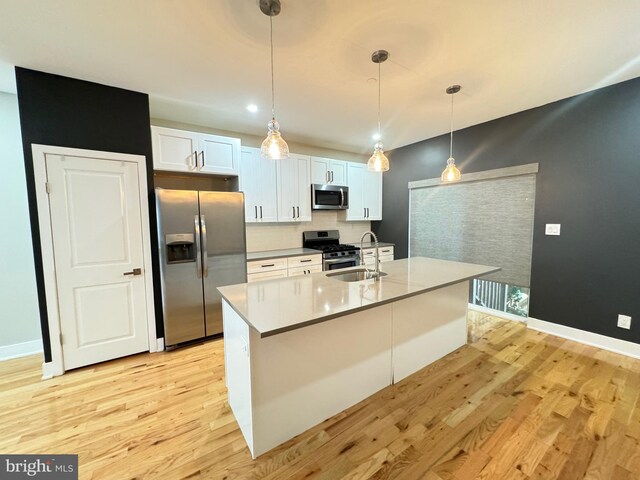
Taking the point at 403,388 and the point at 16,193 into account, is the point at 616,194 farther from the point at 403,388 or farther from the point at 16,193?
the point at 16,193

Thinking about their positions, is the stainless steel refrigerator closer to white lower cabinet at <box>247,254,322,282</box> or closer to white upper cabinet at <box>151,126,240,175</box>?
white lower cabinet at <box>247,254,322,282</box>

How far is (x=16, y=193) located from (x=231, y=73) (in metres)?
2.55

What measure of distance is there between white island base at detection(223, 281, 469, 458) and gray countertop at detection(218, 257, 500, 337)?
0.09 meters

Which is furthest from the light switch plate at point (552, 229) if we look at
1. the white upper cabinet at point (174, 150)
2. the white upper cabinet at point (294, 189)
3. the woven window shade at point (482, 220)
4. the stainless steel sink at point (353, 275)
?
the white upper cabinet at point (174, 150)

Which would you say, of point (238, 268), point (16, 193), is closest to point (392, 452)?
point (238, 268)

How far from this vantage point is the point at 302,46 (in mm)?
1946

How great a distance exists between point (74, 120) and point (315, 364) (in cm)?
303

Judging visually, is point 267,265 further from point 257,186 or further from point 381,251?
point 381,251

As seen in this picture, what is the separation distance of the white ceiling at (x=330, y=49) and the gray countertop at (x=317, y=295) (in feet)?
5.97

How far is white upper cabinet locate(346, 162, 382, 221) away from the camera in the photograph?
4.72 meters

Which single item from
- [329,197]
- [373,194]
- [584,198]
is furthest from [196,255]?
[584,198]

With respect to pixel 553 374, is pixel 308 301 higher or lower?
higher

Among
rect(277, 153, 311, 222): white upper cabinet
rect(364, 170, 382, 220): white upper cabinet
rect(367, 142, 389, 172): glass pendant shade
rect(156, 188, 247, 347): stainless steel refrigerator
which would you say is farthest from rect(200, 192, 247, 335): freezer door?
rect(364, 170, 382, 220): white upper cabinet

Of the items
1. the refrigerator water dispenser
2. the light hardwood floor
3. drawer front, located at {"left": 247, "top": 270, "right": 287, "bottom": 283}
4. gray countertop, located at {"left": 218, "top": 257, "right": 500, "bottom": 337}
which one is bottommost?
the light hardwood floor
